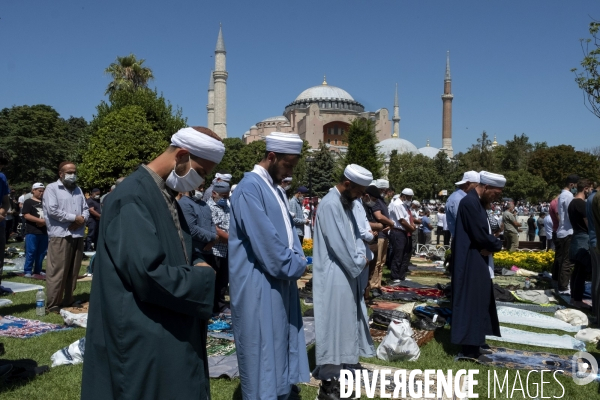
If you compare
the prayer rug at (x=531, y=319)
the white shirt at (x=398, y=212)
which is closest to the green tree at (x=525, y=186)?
the white shirt at (x=398, y=212)

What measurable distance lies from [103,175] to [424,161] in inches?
1751

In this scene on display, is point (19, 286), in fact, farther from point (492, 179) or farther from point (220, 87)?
point (220, 87)

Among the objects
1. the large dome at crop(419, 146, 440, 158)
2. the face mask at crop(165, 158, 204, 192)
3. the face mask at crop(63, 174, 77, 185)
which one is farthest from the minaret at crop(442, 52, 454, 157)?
the face mask at crop(165, 158, 204, 192)

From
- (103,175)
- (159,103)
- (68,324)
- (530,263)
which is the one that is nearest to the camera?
(68,324)

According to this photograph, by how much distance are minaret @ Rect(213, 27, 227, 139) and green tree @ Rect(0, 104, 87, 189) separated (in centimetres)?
2643

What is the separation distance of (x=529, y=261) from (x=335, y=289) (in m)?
8.92

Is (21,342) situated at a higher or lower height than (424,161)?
lower

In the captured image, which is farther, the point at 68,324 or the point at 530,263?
the point at 530,263

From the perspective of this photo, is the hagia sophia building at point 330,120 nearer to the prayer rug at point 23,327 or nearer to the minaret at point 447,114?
the minaret at point 447,114

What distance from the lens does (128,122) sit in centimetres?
2581

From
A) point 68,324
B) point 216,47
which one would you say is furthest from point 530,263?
point 216,47

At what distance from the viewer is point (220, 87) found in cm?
6462

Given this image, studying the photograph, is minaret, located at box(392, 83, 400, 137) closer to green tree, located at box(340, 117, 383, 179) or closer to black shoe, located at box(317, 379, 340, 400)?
green tree, located at box(340, 117, 383, 179)

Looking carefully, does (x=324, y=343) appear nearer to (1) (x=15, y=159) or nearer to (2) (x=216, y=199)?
(2) (x=216, y=199)
